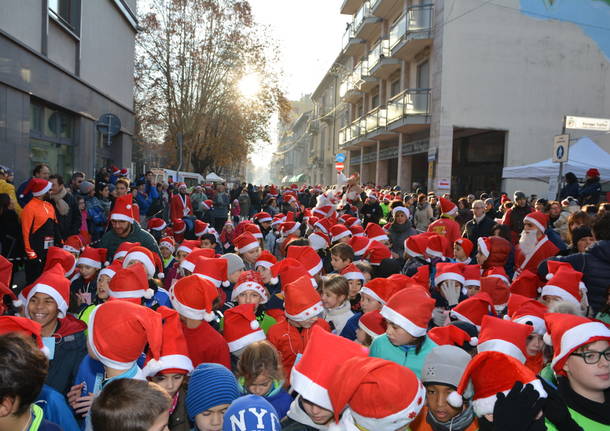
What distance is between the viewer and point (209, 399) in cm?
269

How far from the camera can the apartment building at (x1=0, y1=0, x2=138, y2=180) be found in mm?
10297

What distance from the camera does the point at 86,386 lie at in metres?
3.05

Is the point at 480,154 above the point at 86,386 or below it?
above

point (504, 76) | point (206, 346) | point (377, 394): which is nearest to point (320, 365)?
point (377, 394)

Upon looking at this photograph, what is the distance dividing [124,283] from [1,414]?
1.87 m

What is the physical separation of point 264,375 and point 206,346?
2.41ft

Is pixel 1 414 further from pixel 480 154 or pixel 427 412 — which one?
pixel 480 154

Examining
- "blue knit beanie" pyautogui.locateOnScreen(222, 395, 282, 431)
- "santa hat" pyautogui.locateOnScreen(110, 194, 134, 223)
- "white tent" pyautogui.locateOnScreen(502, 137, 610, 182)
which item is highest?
"white tent" pyautogui.locateOnScreen(502, 137, 610, 182)

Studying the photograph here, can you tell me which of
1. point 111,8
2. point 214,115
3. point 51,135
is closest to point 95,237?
point 51,135

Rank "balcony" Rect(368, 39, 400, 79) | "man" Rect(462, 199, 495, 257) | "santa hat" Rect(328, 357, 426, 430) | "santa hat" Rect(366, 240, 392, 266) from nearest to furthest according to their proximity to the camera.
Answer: "santa hat" Rect(328, 357, 426, 430), "santa hat" Rect(366, 240, 392, 266), "man" Rect(462, 199, 495, 257), "balcony" Rect(368, 39, 400, 79)

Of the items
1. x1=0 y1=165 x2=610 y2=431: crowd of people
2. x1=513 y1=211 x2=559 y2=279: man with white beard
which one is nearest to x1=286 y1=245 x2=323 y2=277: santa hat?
x1=0 y1=165 x2=610 y2=431: crowd of people

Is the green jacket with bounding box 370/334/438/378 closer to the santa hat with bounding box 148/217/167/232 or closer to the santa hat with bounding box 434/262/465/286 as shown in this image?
the santa hat with bounding box 434/262/465/286

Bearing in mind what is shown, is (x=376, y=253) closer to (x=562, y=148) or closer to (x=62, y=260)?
(x=62, y=260)

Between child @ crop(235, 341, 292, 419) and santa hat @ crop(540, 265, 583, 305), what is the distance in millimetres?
2548
